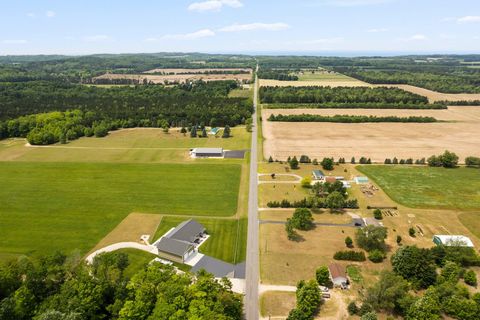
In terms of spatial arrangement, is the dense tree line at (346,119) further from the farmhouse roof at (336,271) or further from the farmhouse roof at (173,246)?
the farmhouse roof at (336,271)

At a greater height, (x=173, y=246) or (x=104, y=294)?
(x=104, y=294)

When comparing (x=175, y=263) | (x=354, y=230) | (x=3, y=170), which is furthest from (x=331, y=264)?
(x=3, y=170)

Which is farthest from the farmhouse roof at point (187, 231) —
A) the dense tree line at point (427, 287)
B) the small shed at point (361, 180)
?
the small shed at point (361, 180)

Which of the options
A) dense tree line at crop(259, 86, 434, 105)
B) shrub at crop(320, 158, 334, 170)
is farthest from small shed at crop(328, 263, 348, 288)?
dense tree line at crop(259, 86, 434, 105)

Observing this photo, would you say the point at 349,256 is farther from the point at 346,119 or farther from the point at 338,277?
the point at 346,119

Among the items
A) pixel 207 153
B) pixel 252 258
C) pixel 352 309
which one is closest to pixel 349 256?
pixel 352 309

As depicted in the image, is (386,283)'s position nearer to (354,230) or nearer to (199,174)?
(354,230)

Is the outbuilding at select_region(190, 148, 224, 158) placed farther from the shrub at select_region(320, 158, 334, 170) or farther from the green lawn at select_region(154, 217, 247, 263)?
the green lawn at select_region(154, 217, 247, 263)
